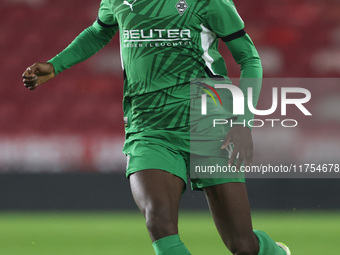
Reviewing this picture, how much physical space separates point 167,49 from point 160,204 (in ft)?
2.35

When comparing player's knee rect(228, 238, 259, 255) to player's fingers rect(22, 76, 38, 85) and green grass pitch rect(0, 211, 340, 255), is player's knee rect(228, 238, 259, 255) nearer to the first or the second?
player's fingers rect(22, 76, 38, 85)

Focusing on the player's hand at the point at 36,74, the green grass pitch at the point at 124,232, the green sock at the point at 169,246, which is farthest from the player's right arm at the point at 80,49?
the green grass pitch at the point at 124,232

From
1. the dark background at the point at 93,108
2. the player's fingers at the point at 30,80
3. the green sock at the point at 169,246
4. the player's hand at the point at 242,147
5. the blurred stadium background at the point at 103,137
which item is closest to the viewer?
the green sock at the point at 169,246

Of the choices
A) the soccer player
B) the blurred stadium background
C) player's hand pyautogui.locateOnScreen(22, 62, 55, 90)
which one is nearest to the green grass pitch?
the blurred stadium background

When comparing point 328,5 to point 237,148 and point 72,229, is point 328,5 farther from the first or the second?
point 237,148

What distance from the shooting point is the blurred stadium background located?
6.84 metres

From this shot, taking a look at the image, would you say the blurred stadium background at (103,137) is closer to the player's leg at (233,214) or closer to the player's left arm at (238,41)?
the player's leg at (233,214)

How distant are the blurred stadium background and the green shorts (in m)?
2.80

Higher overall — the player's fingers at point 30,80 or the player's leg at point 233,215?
the player's fingers at point 30,80

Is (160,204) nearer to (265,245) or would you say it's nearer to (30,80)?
(265,245)

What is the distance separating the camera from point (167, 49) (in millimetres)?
3039

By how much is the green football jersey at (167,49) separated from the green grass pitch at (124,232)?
2258mm

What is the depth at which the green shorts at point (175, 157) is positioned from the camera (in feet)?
9.41

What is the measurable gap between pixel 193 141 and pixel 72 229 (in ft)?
12.3
